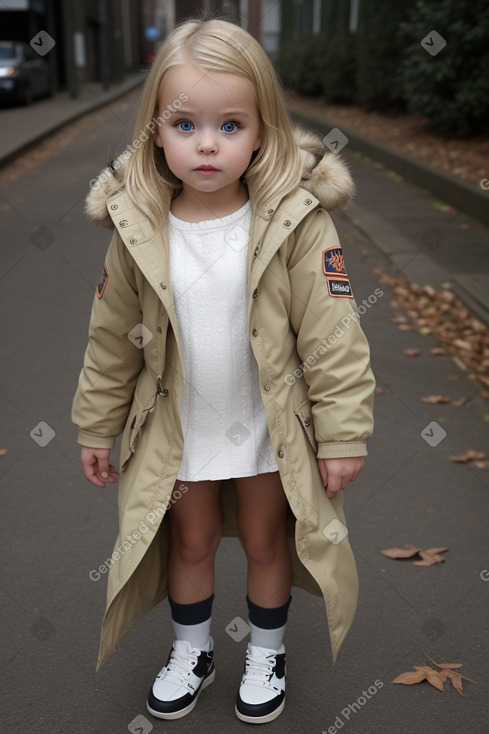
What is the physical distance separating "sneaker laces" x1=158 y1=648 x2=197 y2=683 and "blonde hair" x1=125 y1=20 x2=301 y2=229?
1243 millimetres

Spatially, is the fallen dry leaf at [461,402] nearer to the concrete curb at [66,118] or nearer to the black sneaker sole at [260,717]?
the black sneaker sole at [260,717]

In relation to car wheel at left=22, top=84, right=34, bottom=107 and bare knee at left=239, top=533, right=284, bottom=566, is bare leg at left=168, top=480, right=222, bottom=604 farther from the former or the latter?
car wheel at left=22, top=84, right=34, bottom=107

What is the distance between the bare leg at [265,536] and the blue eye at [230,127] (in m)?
0.88

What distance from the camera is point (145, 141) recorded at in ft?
7.36

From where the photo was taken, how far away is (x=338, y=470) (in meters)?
2.25

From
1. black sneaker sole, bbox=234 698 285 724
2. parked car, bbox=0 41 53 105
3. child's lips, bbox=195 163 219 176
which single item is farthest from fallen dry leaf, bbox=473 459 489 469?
parked car, bbox=0 41 53 105

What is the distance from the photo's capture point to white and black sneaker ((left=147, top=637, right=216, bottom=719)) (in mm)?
2537

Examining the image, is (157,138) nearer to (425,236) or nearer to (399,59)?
(425,236)

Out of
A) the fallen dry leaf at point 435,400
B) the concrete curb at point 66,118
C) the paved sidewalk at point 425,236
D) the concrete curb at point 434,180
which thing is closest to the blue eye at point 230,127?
the fallen dry leaf at point 435,400

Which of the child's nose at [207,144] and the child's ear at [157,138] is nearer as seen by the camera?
the child's nose at [207,144]

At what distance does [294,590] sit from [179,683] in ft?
2.43

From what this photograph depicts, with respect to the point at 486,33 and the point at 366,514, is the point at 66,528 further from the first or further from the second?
the point at 486,33

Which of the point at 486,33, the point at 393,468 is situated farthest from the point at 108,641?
the point at 486,33

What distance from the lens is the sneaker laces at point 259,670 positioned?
2.57 meters
